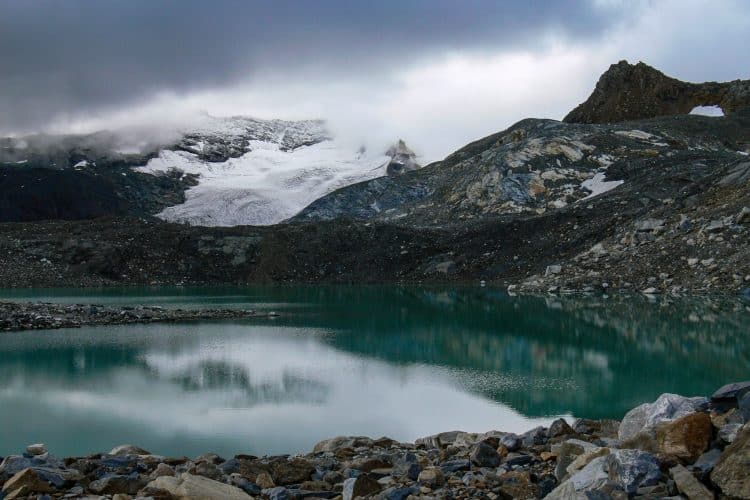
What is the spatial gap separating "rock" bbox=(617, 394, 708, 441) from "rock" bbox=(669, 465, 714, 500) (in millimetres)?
1282

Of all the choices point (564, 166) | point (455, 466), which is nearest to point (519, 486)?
point (455, 466)

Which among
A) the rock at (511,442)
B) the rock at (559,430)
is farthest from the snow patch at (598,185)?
the rock at (511,442)

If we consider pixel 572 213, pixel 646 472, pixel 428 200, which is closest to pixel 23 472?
pixel 646 472

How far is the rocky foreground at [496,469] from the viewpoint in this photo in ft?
19.4

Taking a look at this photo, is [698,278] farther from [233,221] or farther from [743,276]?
[233,221]

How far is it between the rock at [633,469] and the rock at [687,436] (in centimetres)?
44

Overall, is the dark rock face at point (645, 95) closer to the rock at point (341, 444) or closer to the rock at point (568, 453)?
the rock at point (341, 444)

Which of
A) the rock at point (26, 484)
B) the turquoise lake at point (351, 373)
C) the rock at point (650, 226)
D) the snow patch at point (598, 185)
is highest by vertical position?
the snow patch at point (598, 185)

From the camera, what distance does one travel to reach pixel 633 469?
598 cm

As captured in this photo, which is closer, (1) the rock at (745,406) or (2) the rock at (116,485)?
(1) the rock at (745,406)

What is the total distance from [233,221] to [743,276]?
8537 cm

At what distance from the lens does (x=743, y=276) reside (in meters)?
33.0

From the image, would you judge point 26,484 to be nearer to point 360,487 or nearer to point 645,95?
point 360,487

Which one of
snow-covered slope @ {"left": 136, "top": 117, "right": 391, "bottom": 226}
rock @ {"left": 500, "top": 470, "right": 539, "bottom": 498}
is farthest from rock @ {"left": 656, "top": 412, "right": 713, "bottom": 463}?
snow-covered slope @ {"left": 136, "top": 117, "right": 391, "bottom": 226}
